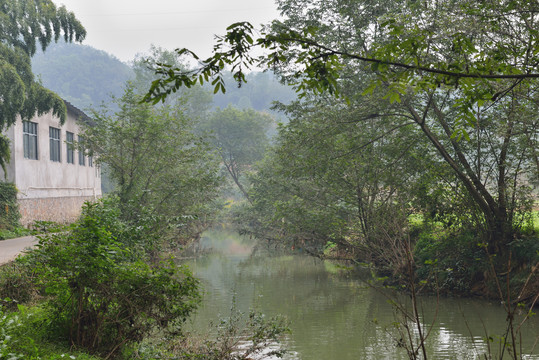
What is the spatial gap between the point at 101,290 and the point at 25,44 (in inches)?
612

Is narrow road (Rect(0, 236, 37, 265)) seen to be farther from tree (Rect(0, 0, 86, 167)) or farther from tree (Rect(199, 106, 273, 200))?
tree (Rect(199, 106, 273, 200))

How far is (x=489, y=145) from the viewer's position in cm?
1580

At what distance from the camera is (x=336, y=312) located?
597 inches

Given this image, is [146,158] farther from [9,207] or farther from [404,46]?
[404,46]

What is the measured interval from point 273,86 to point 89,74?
38713 millimetres

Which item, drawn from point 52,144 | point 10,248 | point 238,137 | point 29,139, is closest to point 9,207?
point 29,139

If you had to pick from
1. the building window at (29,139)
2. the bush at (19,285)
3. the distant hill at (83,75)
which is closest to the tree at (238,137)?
the building window at (29,139)

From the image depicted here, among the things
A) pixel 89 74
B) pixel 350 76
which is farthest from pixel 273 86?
pixel 350 76

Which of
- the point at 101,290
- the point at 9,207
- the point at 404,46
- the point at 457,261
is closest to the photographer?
the point at 404,46

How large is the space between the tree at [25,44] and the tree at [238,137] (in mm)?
40884

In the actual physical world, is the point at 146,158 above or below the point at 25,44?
below

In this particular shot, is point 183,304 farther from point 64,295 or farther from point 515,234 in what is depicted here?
point 515,234

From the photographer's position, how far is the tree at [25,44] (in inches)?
701

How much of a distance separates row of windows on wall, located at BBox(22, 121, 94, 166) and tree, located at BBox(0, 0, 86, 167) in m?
2.76
